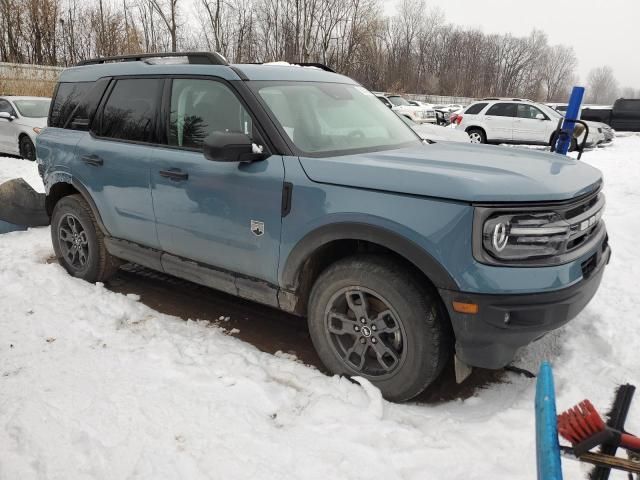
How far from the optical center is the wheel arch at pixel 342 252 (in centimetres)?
245

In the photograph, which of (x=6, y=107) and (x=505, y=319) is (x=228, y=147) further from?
(x=6, y=107)

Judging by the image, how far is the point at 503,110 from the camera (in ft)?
54.1

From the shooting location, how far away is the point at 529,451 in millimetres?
2348

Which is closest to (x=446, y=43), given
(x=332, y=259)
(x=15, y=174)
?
(x=15, y=174)

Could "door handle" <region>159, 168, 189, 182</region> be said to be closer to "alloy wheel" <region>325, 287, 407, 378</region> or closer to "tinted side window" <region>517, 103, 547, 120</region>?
"alloy wheel" <region>325, 287, 407, 378</region>

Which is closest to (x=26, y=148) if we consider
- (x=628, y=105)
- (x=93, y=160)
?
(x=93, y=160)

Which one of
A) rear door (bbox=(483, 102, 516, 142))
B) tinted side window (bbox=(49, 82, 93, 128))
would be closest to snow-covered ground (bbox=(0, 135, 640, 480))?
tinted side window (bbox=(49, 82, 93, 128))

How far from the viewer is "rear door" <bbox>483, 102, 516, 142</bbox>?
16.4m

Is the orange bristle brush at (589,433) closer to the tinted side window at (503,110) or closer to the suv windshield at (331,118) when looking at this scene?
the suv windshield at (331,118)

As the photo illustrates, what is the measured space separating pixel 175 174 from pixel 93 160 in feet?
3.55

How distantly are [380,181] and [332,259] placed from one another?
2.28 feet

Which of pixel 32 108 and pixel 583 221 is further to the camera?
pixel 32 108

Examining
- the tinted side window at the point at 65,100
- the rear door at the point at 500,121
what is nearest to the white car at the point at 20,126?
the tinted side window at the point at 65,100

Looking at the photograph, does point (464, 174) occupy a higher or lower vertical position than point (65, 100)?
lower
